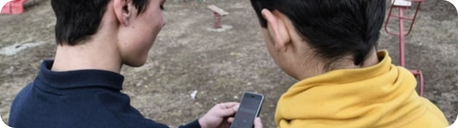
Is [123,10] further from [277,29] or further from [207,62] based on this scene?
[207,62]

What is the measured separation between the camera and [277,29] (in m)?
0.98

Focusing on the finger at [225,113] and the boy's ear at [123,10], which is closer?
the boy's ear at [123,10]

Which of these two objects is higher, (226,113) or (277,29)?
(277,29)

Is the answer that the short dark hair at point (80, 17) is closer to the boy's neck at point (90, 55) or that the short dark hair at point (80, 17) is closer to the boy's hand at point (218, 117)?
the boy's neck at point (90, 55)

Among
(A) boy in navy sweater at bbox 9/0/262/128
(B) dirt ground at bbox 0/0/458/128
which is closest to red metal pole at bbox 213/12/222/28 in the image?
(B) dirt ground at bbox 0/0/458/128

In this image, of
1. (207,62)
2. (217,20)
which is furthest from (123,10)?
(217,20)

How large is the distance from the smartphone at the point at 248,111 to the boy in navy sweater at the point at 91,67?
242mm

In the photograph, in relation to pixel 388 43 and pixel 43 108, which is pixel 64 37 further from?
pixel 388 43

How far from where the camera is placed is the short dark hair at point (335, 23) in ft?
3.11

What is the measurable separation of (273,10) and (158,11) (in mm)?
274

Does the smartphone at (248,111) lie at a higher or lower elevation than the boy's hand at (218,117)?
higher

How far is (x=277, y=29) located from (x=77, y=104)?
40cm

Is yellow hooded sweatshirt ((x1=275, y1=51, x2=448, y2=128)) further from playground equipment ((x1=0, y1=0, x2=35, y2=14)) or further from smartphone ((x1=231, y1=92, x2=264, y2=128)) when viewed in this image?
playground equipment ((x1=0, y1=0, x2=35, y2=14))

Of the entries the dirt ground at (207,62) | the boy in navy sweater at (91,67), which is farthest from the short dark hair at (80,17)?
the dirt ground at (207,62)
